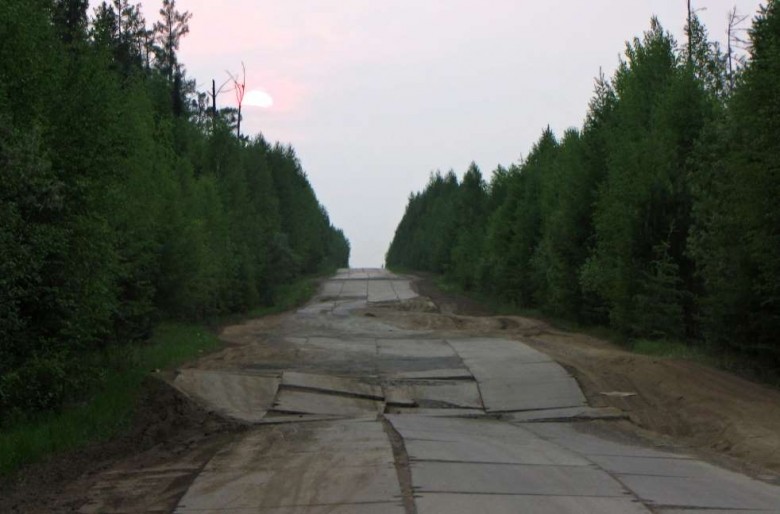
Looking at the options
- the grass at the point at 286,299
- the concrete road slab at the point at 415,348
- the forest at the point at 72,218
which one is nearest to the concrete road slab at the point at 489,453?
the forest at the point at 72,218

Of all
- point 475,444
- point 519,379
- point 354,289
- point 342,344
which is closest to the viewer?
point 475,444

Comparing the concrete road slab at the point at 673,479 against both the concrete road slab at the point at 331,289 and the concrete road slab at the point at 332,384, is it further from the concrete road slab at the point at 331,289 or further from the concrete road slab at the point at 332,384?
the concrete road slab at the point at 331,289

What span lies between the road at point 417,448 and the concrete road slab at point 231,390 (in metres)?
0.04

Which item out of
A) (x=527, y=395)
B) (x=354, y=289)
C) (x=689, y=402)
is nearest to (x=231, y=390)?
(x=527, y=395)

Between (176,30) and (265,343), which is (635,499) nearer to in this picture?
(265,343)

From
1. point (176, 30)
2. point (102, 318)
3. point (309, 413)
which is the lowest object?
point (309, 413)

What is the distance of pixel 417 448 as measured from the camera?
11375 mm

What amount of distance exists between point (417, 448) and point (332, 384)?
6.85 metres

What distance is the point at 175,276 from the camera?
27.0 m

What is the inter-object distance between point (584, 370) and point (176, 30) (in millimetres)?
45149

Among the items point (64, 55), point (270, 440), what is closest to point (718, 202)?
point (270, 440)

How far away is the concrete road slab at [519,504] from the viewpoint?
8.29 meters

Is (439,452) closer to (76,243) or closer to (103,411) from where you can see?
(103,411)

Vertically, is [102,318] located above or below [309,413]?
above
